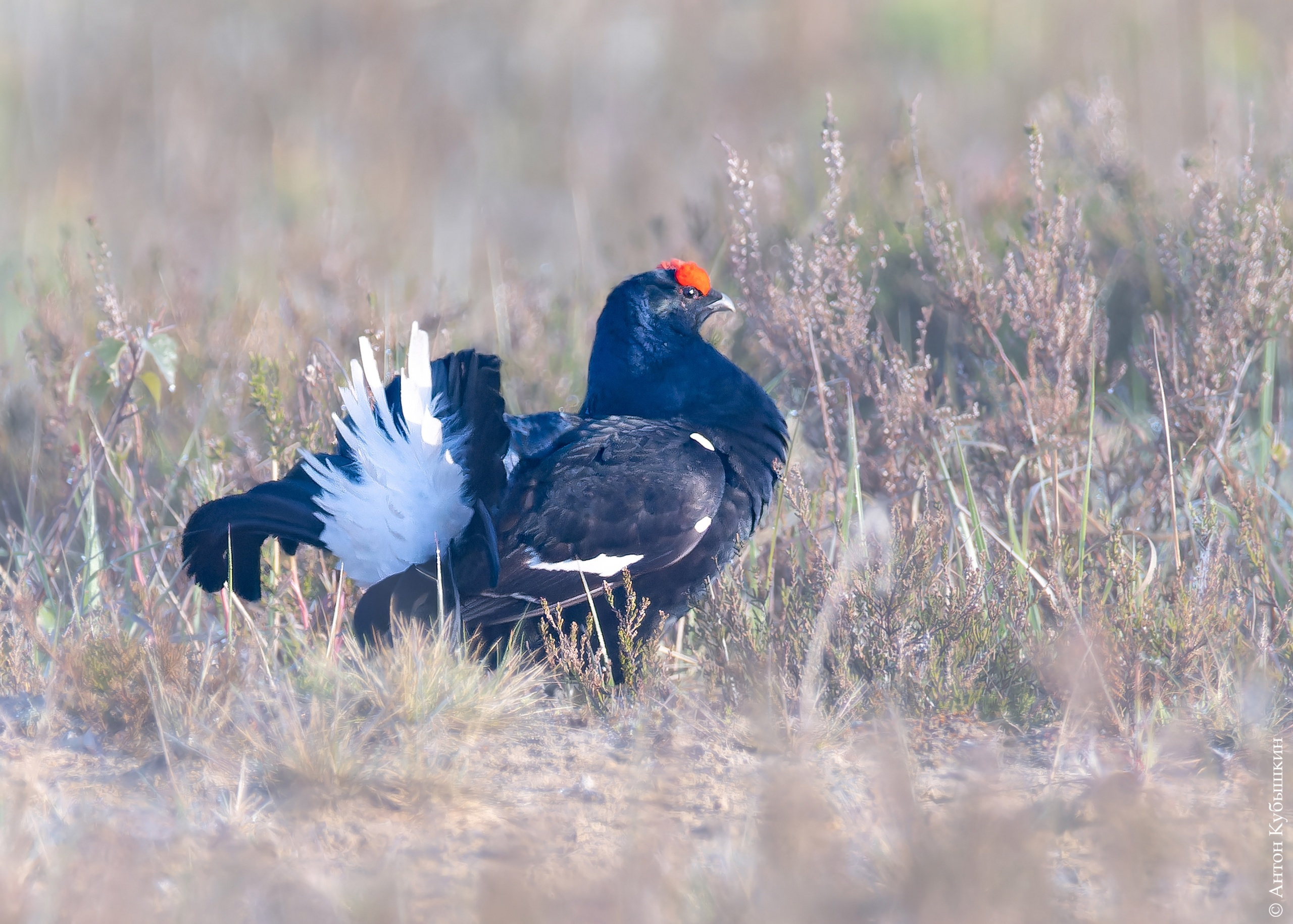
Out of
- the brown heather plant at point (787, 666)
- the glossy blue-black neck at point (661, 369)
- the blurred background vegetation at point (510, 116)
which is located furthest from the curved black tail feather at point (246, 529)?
the blurred background vegetation at point (510, 116)

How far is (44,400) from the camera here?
14.9 feet

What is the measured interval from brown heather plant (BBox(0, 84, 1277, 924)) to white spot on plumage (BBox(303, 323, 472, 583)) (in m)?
0.30

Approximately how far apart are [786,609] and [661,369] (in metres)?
0.90

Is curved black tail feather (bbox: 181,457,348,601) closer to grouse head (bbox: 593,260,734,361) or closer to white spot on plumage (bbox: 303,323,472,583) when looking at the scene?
white spot on plumage (bbox: 303,323,472,583)

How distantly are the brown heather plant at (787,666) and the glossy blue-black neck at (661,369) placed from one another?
32 centimetres

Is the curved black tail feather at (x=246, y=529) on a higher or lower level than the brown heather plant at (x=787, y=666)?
higher

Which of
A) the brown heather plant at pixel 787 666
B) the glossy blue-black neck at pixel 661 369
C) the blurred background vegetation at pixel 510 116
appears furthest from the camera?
the blurred background vegetation at pixel 510 116

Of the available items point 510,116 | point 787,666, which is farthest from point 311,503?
point 510,116

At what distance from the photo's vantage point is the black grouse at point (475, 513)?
9.48 ft

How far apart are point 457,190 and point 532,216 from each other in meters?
0.75

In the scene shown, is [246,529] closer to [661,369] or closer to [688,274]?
[661,369]

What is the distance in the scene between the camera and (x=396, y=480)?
2926 mm

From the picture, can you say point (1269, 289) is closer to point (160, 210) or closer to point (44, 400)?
point (44, 400)

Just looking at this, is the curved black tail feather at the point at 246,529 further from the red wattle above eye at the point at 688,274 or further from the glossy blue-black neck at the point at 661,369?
the red wattle above eye at the point at 688,274
